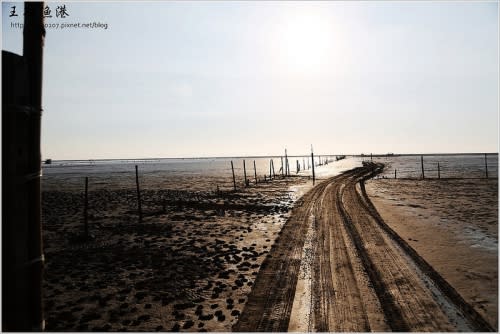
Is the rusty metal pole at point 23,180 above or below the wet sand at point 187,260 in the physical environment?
above

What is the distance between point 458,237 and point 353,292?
787cm

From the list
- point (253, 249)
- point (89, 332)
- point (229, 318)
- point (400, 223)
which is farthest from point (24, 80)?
point (400, 223)

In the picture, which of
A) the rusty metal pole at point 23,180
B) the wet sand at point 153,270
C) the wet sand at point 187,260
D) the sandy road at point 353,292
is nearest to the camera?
the rusty metal pole at point 23,180

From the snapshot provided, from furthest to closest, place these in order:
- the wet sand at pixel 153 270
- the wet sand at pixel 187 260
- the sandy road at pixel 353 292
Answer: the wet sand at pixel 187 260 < the wet sand at pixel 153 270 < the sandy road at pixel 353 292

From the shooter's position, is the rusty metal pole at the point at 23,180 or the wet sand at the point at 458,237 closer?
the rusty metal pole at the point at 23,180

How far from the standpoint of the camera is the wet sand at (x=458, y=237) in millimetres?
7188

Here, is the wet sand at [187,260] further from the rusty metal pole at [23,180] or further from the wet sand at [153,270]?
the rusty metal pole at [23,180]

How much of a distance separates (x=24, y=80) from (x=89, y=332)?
206 inches

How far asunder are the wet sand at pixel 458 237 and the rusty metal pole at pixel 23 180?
7.97 meters

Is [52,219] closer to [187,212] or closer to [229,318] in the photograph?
[187,212]

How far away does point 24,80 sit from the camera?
286 cm

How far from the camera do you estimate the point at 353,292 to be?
6.93 meters

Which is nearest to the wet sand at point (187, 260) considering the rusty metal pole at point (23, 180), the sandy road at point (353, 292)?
the sandy road at point (353, 292)

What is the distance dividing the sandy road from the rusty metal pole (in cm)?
407
